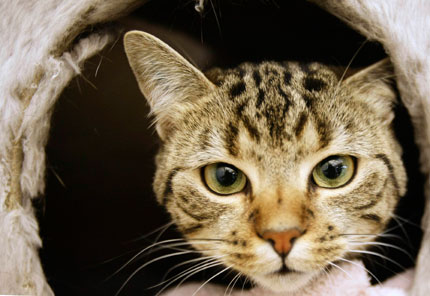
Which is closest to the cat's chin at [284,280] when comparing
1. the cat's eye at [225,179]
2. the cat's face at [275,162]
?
the cat's face at [275,162]

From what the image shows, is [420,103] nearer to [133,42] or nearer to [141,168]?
[133,42]

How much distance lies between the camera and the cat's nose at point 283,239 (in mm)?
949

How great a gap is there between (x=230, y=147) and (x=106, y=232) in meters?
0.88

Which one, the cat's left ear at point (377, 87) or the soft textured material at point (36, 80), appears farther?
the cat's left ear at point (377, 87)

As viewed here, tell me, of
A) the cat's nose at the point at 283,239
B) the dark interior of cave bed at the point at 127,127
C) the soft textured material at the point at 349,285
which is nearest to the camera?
the cat's nose at the point at 283,239

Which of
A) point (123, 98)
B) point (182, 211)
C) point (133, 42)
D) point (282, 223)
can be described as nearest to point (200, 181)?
point (182, 211)

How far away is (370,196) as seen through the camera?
110cm

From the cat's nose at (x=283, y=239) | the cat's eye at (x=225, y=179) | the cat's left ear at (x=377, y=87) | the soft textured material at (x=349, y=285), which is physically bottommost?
the soft textured material at (x=349, y=285)

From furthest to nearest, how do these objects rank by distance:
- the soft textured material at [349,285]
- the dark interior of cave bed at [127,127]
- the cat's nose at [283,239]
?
the dark interior of cave bed at [127,127] < the soft textured material at [349,285] < the cat's nose at [283,239]

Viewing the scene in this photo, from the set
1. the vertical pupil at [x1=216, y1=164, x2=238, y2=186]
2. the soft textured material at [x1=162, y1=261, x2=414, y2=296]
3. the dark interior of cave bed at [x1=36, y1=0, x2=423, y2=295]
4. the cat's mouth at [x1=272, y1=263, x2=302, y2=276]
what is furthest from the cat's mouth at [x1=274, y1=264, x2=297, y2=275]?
the dark interior of cave bed at [x1=36, y1=0, x2=423, y2=295]

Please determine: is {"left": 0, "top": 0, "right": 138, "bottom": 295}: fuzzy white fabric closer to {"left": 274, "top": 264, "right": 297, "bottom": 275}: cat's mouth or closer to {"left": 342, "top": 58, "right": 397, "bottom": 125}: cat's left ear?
{"left": 274, "top": 264, "right": 297, "bottom": 275}: cat's mouth

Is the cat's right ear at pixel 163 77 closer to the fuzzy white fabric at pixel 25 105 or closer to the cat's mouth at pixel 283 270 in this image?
the fuzzy white fabric at pixel 25 105

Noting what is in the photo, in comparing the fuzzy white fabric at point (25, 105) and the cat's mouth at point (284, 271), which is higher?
the fuzzy white fabric at point (25, 105)

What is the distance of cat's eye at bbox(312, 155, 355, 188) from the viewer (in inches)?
42.7
